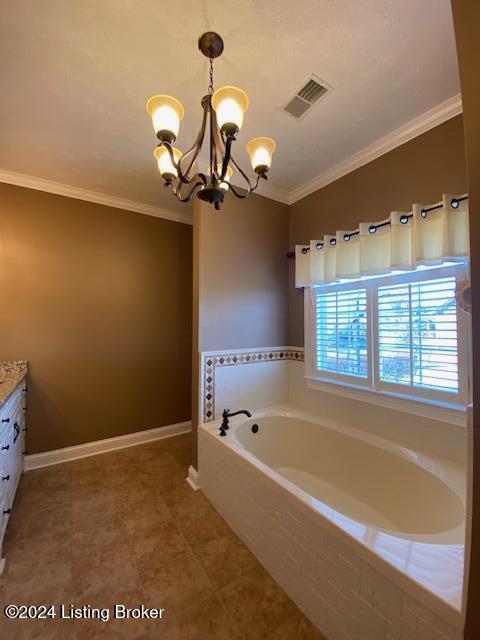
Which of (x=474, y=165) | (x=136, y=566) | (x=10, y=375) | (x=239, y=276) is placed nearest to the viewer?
(x=474, y=165)

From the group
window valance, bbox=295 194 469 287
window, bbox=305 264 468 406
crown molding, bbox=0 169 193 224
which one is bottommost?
window, bbox=305 264 468 406

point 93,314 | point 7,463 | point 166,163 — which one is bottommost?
point 7,463

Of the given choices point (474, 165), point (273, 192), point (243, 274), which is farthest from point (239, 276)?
point (474, 165)

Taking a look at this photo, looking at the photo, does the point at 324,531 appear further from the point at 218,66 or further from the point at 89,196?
the point at 89,196

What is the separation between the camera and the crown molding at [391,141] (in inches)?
61.2

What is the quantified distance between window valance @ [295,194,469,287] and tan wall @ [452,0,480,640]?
109 centimetres

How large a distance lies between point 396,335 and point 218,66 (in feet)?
6.17

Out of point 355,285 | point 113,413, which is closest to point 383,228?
point 355,285

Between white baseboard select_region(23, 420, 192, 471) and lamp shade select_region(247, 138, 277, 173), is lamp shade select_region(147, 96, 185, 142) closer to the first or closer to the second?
lamp shade select_region(247, 138, 277, 173)

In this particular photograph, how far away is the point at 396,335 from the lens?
1.81 metres

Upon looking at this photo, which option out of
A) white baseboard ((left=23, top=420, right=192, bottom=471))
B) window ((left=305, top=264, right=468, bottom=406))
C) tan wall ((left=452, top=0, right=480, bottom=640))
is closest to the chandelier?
tan wall ((left=452, top=0, right=480, bottom=640))

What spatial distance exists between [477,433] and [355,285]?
1594mm

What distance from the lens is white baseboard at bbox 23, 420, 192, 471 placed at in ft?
7.79

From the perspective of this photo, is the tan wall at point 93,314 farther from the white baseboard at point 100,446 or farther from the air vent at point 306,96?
the air vent at point 306,96
